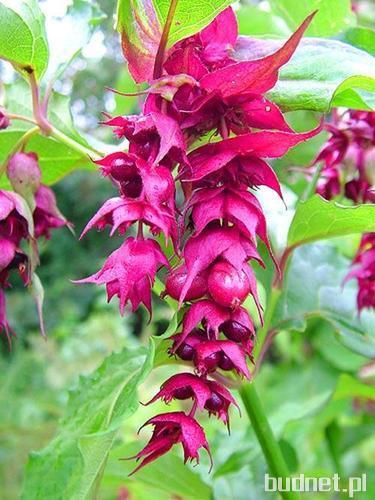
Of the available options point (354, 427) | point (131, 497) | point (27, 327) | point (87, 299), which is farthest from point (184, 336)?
point (87, 299)

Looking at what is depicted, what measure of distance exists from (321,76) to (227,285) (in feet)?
0.77

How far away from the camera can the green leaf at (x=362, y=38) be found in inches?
28.9

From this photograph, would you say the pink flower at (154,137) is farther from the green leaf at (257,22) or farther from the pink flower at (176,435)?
the green leaf at (257,22)

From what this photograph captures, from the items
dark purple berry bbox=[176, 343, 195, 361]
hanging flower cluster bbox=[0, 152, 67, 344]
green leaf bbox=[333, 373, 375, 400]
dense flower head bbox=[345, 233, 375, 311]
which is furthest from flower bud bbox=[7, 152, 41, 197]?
green leaf bbox=[333, 373, 375, 400]

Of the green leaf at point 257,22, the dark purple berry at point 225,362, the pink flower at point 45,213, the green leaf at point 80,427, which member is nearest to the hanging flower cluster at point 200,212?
the dark purple berry at point 225,362

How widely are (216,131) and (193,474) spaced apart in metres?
0.57

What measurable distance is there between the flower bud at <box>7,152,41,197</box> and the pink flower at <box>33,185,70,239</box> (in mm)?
40

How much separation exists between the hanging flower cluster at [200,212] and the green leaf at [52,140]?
29 centimetres

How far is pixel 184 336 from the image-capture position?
1.62ft

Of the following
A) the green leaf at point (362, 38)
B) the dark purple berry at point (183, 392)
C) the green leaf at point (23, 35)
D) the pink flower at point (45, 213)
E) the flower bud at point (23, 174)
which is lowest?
the dark purple berry at point (183, 392)

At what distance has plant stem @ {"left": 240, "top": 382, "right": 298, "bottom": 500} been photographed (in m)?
0.73

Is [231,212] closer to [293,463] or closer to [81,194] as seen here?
[293,463]

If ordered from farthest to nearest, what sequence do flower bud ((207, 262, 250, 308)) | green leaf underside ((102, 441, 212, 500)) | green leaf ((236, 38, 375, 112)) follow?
green leaf underside ((102, 441, 212, 500)), green leaf ((236, 38, 375, 112)), flower bud ((207, 262, 250, 308))

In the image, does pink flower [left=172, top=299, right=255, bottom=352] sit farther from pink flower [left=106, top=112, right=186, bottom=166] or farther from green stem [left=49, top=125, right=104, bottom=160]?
green stem [left=49, top=125, right=104, bottom=160]
